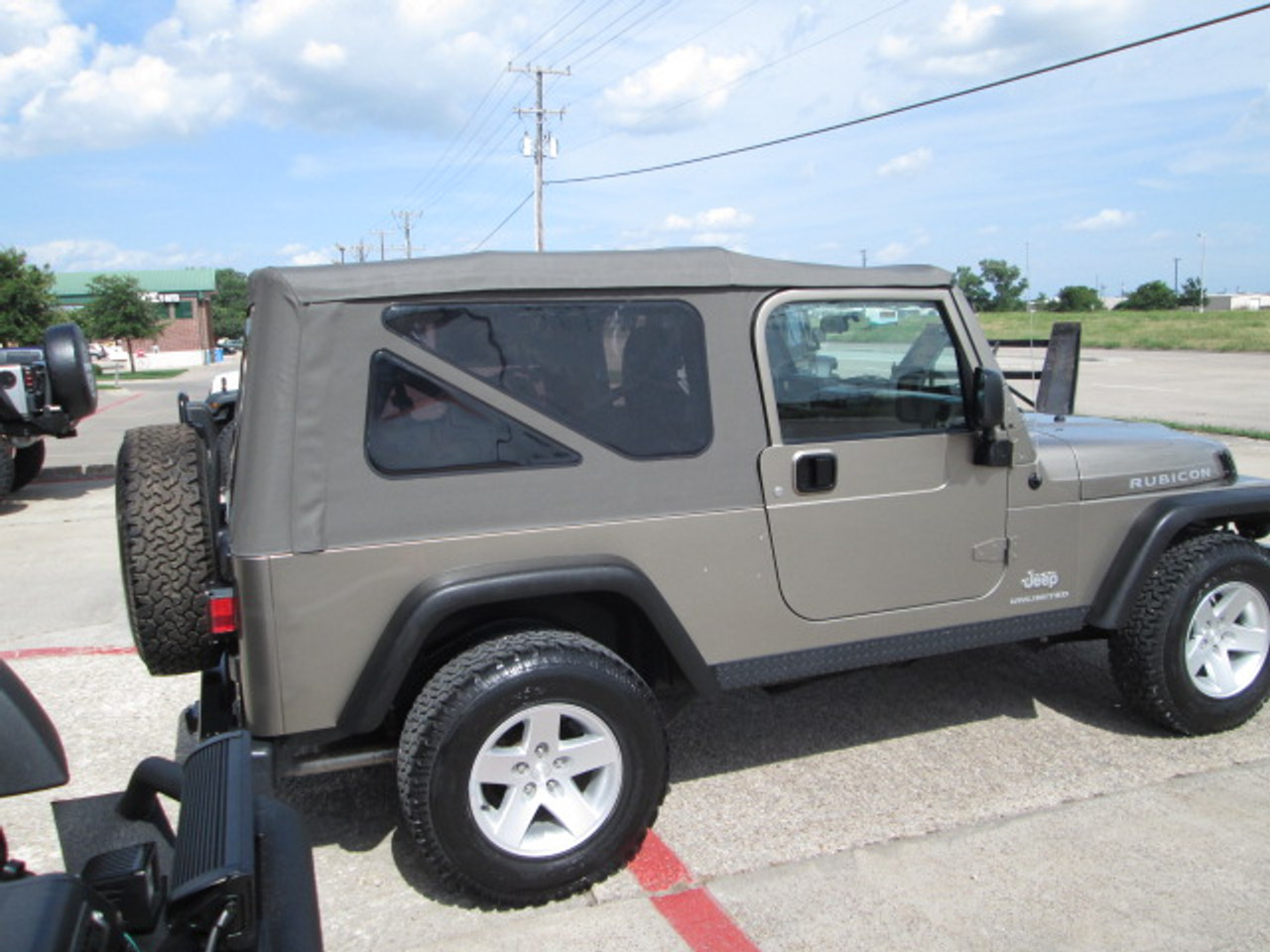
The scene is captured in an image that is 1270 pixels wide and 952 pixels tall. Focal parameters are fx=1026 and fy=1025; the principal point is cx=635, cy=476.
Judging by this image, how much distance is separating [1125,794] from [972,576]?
93 centimetres

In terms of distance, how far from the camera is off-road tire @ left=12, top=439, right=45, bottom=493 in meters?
10.1

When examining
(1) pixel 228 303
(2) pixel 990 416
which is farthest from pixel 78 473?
(1) pixel 228 303

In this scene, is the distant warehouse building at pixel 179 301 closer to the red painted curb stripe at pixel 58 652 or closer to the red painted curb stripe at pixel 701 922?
the red painted curb stripe at pixel 58 652

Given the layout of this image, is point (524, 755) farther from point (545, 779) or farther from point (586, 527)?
point (586, 527)

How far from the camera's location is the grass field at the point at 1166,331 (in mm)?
35219

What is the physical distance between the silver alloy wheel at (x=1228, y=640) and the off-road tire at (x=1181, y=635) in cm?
2

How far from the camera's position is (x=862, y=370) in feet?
12.0

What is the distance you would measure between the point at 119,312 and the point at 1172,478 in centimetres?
4374

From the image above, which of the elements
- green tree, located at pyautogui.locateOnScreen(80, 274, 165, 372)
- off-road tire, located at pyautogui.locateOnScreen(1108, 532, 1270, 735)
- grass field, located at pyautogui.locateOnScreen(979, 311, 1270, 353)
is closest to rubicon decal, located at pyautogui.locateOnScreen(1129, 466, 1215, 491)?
off-road tire, located at pyautogui.locateOnScreen(1108, 532, 1270, 735)

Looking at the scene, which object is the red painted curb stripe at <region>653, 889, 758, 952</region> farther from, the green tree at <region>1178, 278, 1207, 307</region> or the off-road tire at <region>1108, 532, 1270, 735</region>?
the green tree at <region>1178, 278, 1207, 307</region>

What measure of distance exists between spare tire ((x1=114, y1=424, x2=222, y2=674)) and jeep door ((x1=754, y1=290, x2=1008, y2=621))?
1793 millimetres

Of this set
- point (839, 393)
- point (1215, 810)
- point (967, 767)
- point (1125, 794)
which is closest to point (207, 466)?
point (839, 393)

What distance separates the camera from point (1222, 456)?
4.21 meters

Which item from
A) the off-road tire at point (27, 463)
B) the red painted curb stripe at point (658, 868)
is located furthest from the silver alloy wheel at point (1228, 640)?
the off-road tire at point (27, 463)
